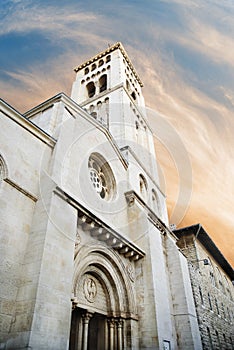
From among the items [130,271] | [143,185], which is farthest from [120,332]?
[143,185]

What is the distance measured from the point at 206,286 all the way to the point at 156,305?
10.3m

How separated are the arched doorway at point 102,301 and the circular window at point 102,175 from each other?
308 cm

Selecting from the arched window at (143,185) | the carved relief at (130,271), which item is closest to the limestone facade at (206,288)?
the arched window at (143,185)

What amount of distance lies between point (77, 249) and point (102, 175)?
4898 mm

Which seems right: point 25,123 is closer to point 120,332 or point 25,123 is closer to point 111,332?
point 111,332

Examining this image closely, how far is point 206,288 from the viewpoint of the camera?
683 inches

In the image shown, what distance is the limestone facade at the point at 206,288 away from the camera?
14.5m

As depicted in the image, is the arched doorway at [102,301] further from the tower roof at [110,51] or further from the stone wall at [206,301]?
the tower roof at [110,51]

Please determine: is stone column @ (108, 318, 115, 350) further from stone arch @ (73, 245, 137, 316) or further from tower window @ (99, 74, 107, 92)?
tower window @ (99, 74, 107, 92)

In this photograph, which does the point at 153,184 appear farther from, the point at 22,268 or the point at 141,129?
the point at 22,268

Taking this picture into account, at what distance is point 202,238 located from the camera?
19953 millimetres

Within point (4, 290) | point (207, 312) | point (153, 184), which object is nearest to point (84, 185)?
point (4, 290)

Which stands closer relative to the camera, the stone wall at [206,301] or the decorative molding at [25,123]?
the decorative molding at [25,123]

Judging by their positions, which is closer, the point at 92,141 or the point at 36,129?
the point at 36,129
